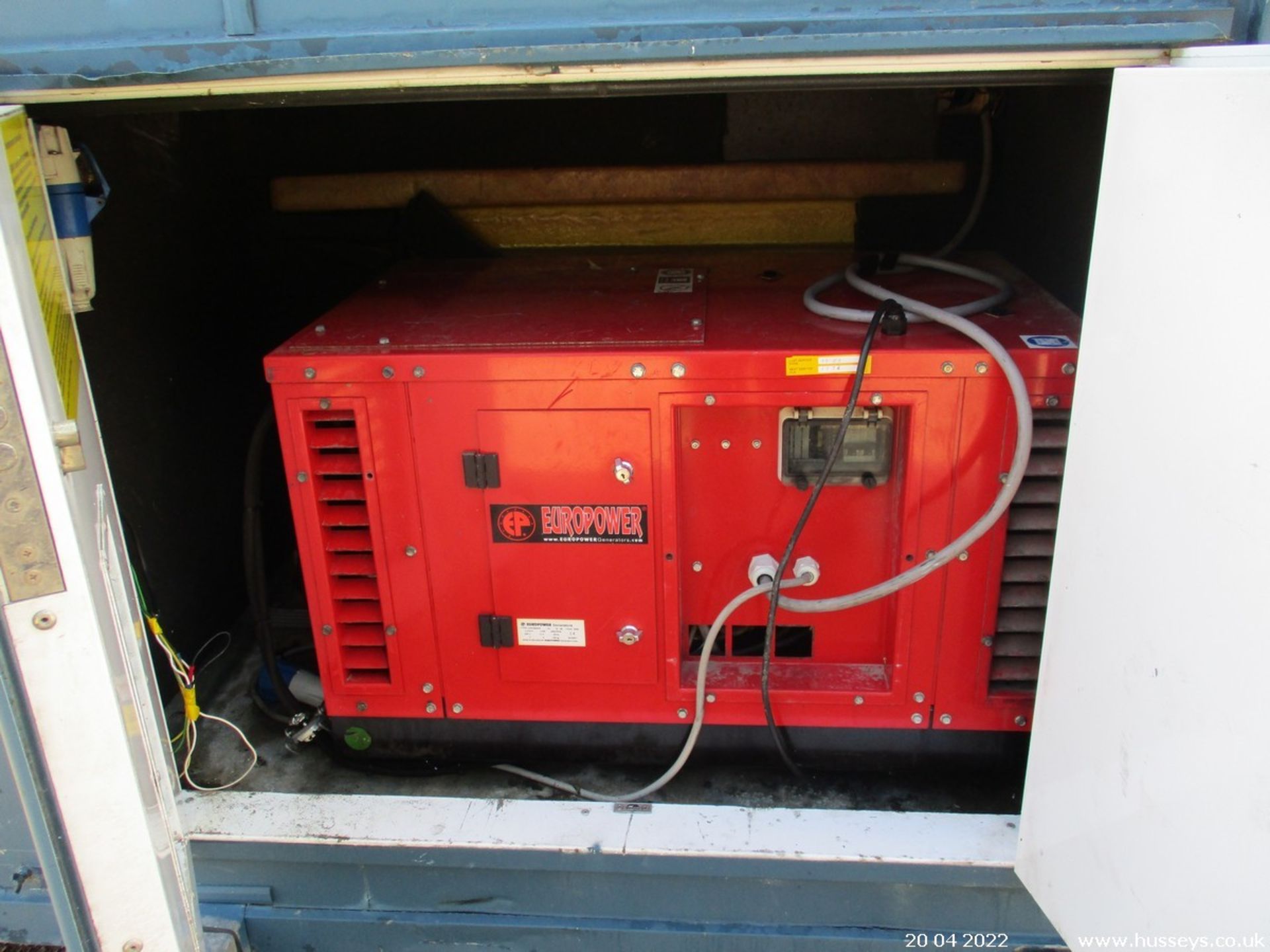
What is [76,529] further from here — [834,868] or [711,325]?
[834,868]

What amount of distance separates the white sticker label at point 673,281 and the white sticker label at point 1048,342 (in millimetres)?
Result: 568

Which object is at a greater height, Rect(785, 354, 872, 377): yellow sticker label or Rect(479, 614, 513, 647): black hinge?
Rect(785, 354, 872, 377): yellow sticker label

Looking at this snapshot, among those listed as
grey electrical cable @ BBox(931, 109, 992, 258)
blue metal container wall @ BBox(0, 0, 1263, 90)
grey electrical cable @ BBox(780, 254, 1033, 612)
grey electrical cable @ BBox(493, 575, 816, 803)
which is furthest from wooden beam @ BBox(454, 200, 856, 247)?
blue metal container wall @ BBox(0, 0, 1263, 90)

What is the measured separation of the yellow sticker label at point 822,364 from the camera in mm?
1298

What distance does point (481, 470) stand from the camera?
1401 millimetres


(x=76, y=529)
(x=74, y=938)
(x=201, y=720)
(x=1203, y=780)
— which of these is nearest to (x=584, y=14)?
(x=76, y=529)

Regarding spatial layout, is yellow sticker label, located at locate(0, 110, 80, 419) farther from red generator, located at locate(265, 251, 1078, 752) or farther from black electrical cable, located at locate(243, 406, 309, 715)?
black electrical cable, located at locate(243, 406, 309, 715)

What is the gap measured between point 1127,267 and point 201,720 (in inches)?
66.7

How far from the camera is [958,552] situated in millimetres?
1300

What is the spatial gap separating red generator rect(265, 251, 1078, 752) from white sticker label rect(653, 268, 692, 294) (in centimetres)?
3

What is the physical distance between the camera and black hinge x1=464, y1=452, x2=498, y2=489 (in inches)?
54.9

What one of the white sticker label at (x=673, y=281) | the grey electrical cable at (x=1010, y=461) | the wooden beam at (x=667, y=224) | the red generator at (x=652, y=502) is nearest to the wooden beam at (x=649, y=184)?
the wooden beam at (x=667, y=224)

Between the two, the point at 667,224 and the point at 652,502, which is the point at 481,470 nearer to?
the point at 652,502

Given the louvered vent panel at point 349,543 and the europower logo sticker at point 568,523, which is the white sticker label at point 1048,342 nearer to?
the europower logo sticker at point 568,523
